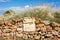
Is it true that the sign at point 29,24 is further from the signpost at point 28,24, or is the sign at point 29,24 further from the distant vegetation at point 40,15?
the distant vegetation at point 40,15

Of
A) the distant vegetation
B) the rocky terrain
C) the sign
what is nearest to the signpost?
the sign

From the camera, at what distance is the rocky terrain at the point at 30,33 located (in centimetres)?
1084

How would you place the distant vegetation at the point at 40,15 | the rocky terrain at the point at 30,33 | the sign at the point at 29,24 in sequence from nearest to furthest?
1. the rocky terrain at the point at 30,33
2. the sign at the point at 29,24
3. the distant vegetation at the point at 40,15

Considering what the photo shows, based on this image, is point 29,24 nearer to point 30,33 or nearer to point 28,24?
point 28,24

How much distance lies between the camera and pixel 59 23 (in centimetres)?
1162

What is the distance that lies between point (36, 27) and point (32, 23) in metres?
0.25

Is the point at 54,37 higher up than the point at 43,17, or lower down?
lower down

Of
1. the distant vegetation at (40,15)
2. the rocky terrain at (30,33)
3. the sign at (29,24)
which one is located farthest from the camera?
the distant vegetation at (40,15)

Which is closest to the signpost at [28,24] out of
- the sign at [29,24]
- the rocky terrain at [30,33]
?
the sign at [29,24]

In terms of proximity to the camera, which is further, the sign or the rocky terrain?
the sign

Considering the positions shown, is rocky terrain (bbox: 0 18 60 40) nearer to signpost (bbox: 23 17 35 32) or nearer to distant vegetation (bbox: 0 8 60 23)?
signpost (bbox: 23 17 35 32)

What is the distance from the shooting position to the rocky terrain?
35.6 feet

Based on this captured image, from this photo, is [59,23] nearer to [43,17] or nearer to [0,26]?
[43,17]

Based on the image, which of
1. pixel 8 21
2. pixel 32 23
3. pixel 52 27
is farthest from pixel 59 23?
pixel 8 21
